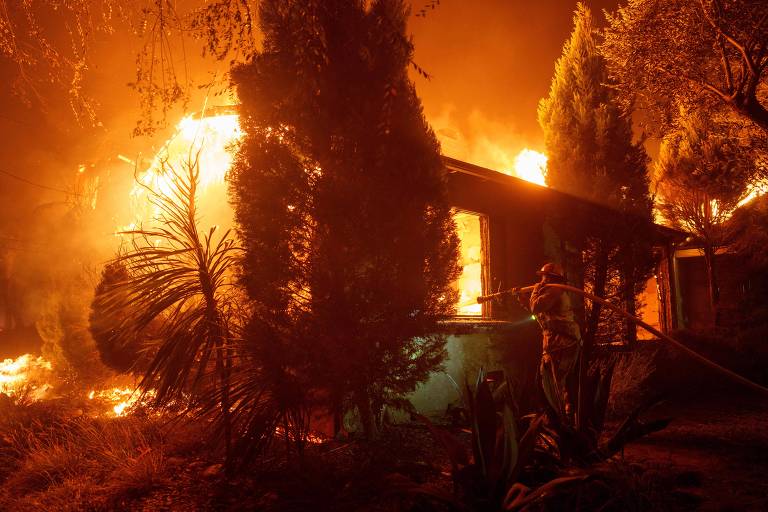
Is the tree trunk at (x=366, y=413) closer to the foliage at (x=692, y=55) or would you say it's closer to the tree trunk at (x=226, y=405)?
the tree trunk at (x=226, y=405)

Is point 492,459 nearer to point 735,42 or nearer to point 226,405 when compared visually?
point 226,405

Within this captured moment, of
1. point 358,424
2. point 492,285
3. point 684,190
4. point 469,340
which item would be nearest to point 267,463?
point 358,424

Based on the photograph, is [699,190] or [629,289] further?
[699,190]

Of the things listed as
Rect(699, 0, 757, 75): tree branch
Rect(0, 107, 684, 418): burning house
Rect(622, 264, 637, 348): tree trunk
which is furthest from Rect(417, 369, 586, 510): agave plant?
Rect(622, 264, 637, 348): tree trunk

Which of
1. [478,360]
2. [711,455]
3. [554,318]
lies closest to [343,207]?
[554,318]

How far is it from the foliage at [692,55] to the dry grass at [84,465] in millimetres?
10189

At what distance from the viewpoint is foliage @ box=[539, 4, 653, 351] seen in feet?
35.2

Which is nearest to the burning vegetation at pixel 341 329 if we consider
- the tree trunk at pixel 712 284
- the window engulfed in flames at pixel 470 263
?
the window engulfed in flames at pixel 470 263

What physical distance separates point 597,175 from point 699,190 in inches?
222

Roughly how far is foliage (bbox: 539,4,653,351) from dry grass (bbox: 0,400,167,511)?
9.06m

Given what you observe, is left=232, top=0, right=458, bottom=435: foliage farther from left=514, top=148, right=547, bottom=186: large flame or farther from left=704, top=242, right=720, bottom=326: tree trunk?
left=704, top=242, right=720, bottom=326: tree trunk

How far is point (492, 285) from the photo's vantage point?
952 cm

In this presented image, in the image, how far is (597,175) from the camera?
10.9 m

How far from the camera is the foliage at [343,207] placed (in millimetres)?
4953
